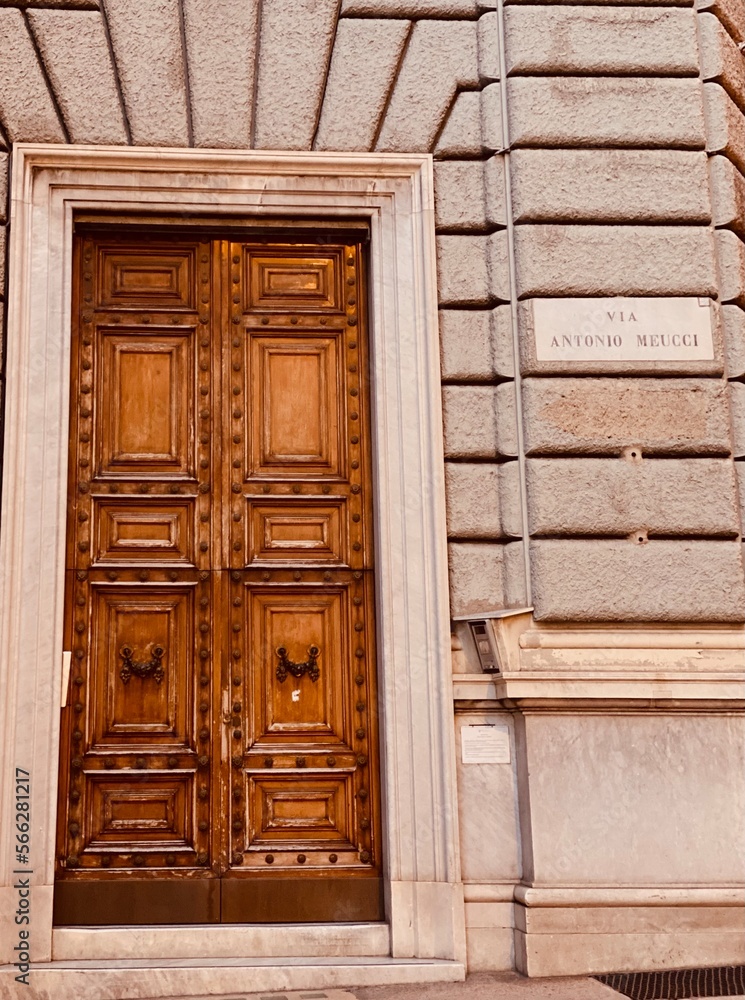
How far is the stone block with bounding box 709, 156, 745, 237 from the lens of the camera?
21.9 ft

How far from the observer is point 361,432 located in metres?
6.60

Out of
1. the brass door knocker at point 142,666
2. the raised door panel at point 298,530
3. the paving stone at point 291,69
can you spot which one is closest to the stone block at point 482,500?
the raised door panel at point 298,530

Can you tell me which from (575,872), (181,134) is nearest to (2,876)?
(575,872)

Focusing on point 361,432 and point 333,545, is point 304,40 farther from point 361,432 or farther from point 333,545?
point 333,545

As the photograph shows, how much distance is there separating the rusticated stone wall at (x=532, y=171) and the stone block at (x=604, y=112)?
0.01 metres

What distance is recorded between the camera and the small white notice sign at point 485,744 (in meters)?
6.03

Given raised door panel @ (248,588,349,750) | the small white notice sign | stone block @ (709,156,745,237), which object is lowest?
the small white notice sign

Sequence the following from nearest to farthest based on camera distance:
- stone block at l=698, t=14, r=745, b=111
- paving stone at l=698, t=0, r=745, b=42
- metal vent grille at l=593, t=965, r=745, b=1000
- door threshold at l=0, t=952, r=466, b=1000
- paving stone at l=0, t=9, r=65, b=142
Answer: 1. metal vent grille at l=593, t=965, r=745, b=1000
2. door threshold at l=0, t=952, r=466, b=1000
3. paving stone at l=0, t=9, r=65, b=142
4. stone block at l=698, t=14, r=745, b=111
5. paving stone at l=698, t=0, r=745, b=42

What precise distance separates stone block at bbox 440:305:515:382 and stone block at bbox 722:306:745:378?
123 centimetres

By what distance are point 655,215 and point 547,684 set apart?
2.74 m

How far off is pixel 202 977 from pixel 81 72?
4905 mm

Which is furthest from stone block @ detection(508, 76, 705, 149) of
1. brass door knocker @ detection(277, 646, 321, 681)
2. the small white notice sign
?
the small white notice sign

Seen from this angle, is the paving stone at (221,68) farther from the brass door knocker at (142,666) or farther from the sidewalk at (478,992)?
the sidewalk at (478,992)

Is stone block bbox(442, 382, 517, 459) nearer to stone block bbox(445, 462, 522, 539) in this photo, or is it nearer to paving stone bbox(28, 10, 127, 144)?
stone block bbox(445, 462, 522, 539)
